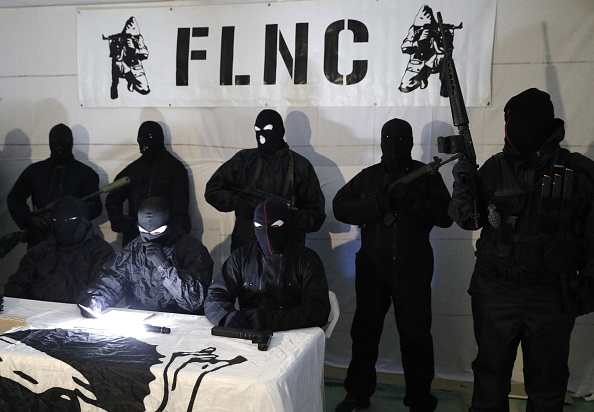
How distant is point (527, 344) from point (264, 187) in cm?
197

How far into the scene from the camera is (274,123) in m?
3.96

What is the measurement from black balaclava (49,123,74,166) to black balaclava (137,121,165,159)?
63cm

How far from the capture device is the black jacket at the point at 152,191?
4.48 meters

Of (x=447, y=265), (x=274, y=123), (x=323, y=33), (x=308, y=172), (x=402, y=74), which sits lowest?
(x=447, y=265)

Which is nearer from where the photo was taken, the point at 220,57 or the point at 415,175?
the point at 415,175

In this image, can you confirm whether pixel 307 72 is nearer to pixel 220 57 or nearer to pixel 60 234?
pixel 220 57

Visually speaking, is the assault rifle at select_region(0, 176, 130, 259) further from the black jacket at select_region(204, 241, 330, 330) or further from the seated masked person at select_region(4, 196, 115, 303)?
the black jacket at select_region(204, 241, 330, 330)

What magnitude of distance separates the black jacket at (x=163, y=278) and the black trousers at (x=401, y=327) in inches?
39.1

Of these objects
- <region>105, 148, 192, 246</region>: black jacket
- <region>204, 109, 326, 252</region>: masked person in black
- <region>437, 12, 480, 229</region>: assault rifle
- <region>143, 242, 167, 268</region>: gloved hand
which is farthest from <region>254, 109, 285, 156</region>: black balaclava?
<region>437, 12, 480, 229</region>: assault rifle

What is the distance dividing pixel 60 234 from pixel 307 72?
216cm

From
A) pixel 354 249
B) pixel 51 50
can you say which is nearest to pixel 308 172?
pixel 354 249

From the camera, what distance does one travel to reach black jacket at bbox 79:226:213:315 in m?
3.20

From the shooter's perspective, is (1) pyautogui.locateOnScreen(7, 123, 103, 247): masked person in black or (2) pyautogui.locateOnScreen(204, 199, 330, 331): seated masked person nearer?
(2) pyautogui.locateOnScreen(204, 199, 330, 331): seated masked person

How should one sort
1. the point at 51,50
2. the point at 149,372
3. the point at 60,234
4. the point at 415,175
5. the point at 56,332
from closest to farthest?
the point at 149,372 < the point at 56,332 < the point at 415,175 < the point at 60,234 < the point at 51,50
